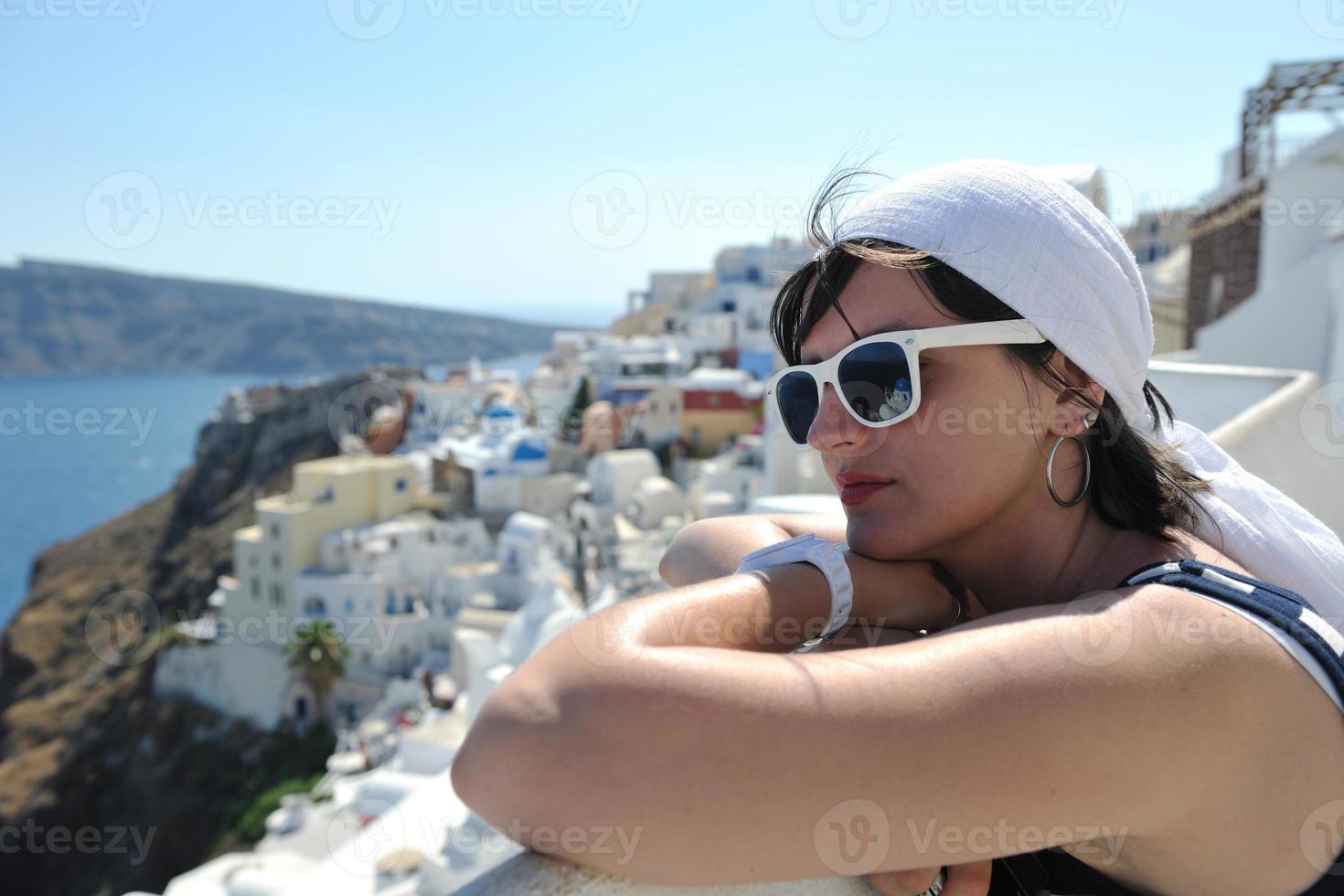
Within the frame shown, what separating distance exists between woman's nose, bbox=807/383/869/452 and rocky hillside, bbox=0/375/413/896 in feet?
95.1

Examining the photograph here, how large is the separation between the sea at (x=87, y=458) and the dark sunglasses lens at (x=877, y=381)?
5245 centimetres

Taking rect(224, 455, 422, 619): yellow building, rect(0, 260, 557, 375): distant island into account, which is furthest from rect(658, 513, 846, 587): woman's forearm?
rect(0, 260, 557, 375): distant island

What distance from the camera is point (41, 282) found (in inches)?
3634

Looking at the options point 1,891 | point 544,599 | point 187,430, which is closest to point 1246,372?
point 544,599

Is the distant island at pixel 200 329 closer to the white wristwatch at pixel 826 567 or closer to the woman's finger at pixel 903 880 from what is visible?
the white wristwatch at pixel 826 567

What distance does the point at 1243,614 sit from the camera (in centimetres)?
104

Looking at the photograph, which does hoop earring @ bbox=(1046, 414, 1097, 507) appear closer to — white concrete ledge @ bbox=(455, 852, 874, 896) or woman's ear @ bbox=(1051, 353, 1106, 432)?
woman's ear @ bbox=(1051, 353, 1106, 432)

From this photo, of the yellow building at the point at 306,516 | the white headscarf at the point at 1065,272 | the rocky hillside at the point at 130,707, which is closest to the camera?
the white headscarf at the point at 1065,272

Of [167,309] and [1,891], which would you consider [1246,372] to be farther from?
[167,309]

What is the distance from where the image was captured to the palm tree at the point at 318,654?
2572cm

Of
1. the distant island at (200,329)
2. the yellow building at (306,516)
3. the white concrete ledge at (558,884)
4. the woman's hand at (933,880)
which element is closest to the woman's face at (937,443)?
the woman's hand at (933,880)

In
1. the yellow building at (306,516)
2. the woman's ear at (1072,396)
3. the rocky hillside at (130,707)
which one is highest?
the woman's ear at (1072,396)

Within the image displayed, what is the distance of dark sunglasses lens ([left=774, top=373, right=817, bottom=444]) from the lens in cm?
153

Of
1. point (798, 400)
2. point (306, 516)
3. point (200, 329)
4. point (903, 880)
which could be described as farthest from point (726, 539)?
point (200, 329)
